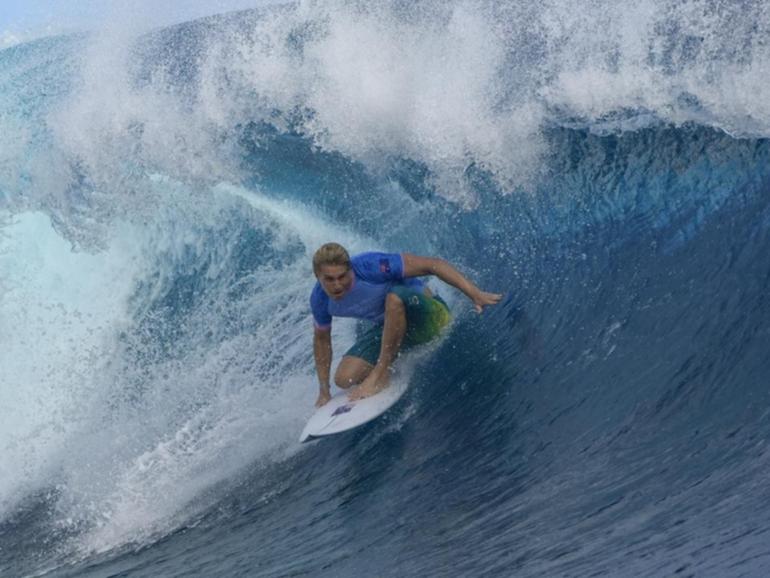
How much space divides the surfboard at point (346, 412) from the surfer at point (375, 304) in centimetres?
6

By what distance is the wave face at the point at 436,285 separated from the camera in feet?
16.8

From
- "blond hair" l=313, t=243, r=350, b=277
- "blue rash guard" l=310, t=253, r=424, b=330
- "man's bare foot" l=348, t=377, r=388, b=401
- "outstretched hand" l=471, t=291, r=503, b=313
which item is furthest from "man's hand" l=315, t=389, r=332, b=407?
"outstretched hand" l=471, t=291, r=503, b=313

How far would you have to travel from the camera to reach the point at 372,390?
23.0ft

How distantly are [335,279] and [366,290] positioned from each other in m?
0.44

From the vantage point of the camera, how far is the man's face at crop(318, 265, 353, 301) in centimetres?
642

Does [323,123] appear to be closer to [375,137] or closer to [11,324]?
[375,137]

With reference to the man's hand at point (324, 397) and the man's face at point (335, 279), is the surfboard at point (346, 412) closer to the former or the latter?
the man's hand at point (324, 397)

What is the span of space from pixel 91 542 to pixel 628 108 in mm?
4680

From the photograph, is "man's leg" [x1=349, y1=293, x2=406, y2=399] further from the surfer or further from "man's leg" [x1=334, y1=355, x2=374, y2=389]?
"man's leg" [x1=334, y1=355, x2=374, y2=389]

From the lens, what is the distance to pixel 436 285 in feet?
29.4

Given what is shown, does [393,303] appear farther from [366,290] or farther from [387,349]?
[387,349]

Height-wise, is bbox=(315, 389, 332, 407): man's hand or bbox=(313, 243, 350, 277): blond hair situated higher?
bbox=(313, 243, 350, 277): blond hair

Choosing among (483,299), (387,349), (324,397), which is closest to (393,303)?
(387,349)

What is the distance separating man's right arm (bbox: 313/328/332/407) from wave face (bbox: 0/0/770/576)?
0.28 meters
